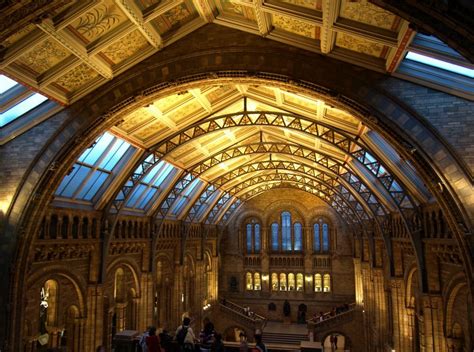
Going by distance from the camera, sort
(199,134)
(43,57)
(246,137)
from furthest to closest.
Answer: (246,137) → (199,134) → (43,57)

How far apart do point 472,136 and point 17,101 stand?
12.8m

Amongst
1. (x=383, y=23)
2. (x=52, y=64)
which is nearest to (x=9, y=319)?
(x=52, y=64)

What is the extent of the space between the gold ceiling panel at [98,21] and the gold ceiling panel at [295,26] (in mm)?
4120

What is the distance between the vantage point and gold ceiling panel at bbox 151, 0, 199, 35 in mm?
11812

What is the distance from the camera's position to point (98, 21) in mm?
10953

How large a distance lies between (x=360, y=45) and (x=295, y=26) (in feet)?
5.93

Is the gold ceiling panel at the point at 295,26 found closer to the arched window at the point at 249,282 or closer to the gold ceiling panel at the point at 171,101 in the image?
the gold ceiling panel at the point at 171,101

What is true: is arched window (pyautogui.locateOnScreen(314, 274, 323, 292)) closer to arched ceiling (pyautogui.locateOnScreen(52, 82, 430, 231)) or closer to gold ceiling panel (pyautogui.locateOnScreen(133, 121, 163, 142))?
arched ceiling (pyautogui.locateOnScreen(52, 82, 430, 231))

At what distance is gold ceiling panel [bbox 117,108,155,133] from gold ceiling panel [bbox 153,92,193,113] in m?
0.52

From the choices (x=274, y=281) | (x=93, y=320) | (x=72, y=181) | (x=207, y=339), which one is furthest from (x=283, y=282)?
(x=207, y=339)

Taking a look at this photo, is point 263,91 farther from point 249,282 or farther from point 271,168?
point 249,282

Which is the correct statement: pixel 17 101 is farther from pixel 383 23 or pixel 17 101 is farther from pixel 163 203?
pixel 163 203

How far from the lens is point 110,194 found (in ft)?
64.9

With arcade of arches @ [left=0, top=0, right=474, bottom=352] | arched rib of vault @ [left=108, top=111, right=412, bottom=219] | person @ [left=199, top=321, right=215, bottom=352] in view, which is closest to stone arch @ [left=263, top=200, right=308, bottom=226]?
arcade of arches @ [left=0, top=0, right=474, bottom=352]
